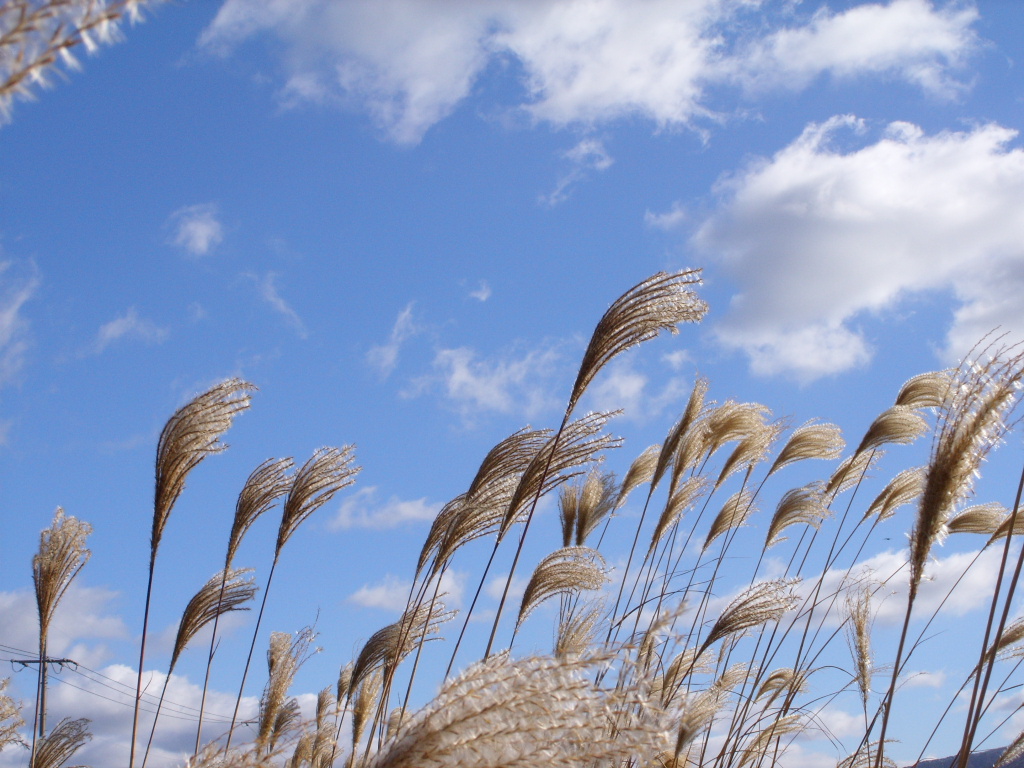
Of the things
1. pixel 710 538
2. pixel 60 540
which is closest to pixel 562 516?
pixel 710 538

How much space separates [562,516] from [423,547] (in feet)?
9.15

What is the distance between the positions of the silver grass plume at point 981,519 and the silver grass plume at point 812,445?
3.04 feet

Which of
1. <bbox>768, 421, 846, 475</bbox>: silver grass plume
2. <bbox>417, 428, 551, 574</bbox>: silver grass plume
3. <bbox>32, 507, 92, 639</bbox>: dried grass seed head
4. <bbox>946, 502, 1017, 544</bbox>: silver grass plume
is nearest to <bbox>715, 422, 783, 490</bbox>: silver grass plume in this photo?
<bbox>768, 421, 846, 475</bbox>: silver grass plume

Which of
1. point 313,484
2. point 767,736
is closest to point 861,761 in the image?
point 767,736

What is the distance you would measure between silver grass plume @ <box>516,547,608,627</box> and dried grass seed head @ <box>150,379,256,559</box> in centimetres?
164

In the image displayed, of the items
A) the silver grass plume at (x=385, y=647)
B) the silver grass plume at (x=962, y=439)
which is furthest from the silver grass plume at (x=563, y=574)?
the silver grass plume at (x=962, y=439)

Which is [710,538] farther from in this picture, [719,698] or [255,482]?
[255,482]

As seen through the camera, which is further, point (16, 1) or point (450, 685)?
point (450, 685)

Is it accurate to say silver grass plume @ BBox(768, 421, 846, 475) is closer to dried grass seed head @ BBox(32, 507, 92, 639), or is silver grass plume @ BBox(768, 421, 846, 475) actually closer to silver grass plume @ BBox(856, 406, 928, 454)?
silver grass plume @ BBox(856, 406, 928, 454)

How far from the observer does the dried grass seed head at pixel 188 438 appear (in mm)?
3070

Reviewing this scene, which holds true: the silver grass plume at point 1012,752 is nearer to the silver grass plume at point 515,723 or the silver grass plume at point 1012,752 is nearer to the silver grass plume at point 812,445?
the silver grass plume at point 812,445

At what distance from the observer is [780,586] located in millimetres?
Answer: 3807

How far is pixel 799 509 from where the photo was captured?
523cm

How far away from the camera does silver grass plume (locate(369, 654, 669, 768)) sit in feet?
3.82
